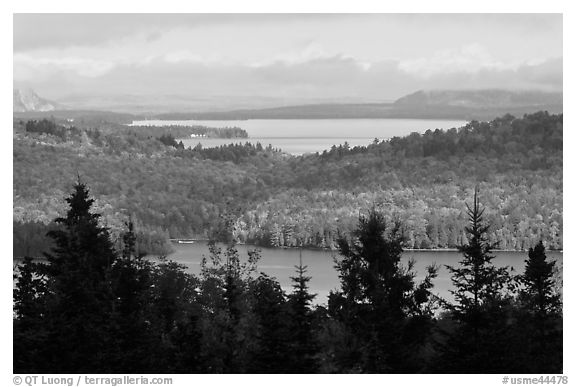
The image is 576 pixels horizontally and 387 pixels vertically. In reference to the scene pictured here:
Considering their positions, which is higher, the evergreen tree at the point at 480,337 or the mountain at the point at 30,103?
the mountain at the point at 30,103

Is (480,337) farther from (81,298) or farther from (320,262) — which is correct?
(320,262)

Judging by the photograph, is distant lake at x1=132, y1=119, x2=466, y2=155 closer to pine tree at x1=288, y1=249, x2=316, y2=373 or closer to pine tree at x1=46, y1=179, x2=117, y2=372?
pine tree at x1=46, y1=179, x2=117, y2=372

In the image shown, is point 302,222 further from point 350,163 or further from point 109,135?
point 109,135

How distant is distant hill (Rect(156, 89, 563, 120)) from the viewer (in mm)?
34312

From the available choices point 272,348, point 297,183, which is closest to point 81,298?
point 272,348

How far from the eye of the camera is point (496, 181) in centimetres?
5534

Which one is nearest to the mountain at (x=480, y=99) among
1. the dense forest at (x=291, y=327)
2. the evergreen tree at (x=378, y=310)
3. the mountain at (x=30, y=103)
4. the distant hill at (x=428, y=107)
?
the distant hill at (x=428, y=107)

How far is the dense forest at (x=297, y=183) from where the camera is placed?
39.8 meters

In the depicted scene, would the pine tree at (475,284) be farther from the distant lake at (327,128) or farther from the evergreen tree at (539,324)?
the distant lake at (327,128)

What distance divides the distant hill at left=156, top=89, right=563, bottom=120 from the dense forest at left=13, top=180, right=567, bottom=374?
1824 cm

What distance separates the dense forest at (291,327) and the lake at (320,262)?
907 cm

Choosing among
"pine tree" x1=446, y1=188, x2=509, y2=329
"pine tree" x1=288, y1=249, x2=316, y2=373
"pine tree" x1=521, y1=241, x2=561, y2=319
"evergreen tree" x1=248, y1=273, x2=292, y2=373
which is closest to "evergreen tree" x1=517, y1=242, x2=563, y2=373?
"pine tree" x1=521, y1=241, x2=561, y2=319

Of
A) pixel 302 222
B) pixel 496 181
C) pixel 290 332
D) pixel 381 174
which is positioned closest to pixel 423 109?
pixel 302 222

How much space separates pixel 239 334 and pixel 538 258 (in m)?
5.20
